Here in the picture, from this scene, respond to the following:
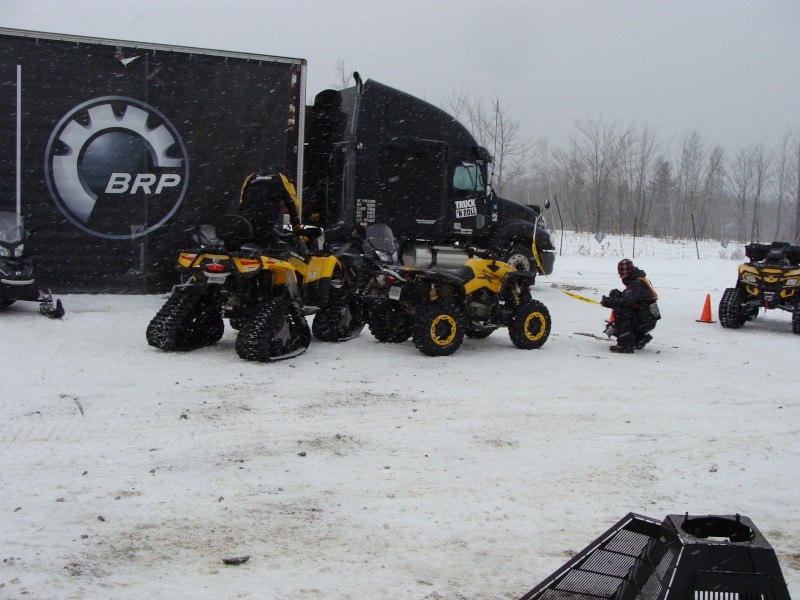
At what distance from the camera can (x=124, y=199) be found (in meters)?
11.6

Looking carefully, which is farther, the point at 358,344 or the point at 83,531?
the point at 358,344

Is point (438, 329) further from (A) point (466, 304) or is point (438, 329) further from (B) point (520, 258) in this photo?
(B) point (520, 258)

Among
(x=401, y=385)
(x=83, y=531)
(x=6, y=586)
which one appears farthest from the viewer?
(x=401, y=385)

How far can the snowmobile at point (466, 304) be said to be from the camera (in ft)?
26.2

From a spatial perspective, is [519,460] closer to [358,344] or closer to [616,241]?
[358,344]

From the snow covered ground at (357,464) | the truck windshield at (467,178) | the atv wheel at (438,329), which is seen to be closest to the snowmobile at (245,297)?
the snow covered ground at (357,464)

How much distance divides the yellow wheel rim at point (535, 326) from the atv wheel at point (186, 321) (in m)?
3.31

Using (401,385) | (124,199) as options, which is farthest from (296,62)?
(401,385)

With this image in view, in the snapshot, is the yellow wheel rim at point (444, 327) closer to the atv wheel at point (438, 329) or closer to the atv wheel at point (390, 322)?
the atv wheel at point (438, 329)

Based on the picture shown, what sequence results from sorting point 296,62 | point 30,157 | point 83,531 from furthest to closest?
point 296,62
point 30,157
point 83,531

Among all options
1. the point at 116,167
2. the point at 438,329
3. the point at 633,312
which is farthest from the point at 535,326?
the point at 116,167

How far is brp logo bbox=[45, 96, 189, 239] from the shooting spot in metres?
11.3

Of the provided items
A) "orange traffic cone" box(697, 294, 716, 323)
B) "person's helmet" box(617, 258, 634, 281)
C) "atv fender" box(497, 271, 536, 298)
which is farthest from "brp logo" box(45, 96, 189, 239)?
"orange traffic cone" box(697, 294, 716, 323)

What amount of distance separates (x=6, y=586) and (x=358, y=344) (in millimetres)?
5855
